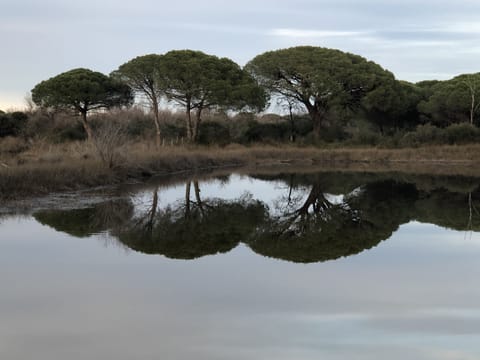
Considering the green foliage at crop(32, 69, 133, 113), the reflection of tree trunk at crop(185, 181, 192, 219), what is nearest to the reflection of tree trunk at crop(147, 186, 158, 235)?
the reflection of tree trunk at crop(185, 181, 192, 219)

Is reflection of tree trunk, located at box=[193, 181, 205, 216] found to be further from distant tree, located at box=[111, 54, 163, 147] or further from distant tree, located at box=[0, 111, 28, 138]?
distant tree, located at box=[111, 54, 163, 147]

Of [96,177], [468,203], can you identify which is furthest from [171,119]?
[468,203]

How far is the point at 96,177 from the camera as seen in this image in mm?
18250

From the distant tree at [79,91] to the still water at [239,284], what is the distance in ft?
78.6

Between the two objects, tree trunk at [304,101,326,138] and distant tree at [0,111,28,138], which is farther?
tree trunk at [304,101,326,138]

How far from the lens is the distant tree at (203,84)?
3650 cm

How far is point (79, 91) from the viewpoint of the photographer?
36562 millimetres

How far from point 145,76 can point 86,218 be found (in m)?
26.9

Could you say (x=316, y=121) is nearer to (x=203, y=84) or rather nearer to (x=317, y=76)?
(x=317, y=76)

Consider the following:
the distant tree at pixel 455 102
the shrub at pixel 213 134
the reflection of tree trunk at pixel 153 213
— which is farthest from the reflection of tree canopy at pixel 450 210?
the distant tree at pixel 455 102

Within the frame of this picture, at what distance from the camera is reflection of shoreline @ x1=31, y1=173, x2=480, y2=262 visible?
9.94 m

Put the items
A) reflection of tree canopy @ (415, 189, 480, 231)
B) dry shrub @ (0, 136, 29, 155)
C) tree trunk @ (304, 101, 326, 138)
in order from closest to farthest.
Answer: reflection of tree canopy @ (415, 189, 480, 231), dry shrub @ (0, 136, 29, 155), tree trunk @ (304, 101, 326, 138)

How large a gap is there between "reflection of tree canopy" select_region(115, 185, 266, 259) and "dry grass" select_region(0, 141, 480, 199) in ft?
12.0

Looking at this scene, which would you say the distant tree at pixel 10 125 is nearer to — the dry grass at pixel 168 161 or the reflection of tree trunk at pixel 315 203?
the dry grass at pixel 168 161
